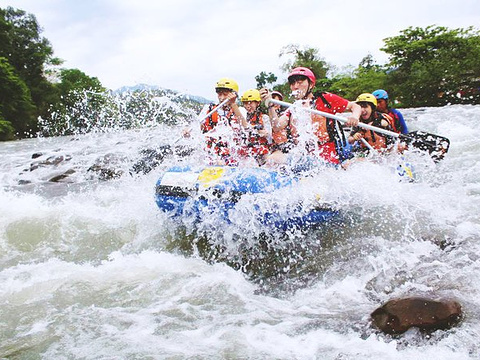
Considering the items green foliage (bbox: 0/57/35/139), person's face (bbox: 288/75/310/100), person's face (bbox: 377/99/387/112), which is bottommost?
person's face (bbox: 377/99/387/112)

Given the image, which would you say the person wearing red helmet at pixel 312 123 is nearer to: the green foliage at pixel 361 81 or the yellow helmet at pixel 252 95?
the yellow helmet at pixel 252 95

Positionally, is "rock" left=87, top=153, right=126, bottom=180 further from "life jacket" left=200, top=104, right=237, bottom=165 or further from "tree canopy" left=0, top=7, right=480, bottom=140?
"tree canopy" left=0, top=7, right=480, bottom=140

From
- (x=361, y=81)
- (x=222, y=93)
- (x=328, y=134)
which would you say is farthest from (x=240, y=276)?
(x=361, y=81)

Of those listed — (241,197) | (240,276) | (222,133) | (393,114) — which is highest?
(222,133)

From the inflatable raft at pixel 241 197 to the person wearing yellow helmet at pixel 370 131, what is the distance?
187 cm

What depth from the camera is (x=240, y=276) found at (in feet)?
14.4

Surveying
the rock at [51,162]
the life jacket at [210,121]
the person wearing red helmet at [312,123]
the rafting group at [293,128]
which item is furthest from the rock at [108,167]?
the person wearing red helmet at [312,123]

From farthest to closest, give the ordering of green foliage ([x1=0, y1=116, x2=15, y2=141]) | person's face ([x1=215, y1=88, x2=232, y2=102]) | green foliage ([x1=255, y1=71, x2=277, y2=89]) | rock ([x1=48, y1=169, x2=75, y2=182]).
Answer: green foliage ([x1=255, y1=71, x2=277, y2=89]), green foliage ([x1=0, y1=116, x2=15, y2=141]), rock ([x1=48, y1=169, x2=75, y2=182]), person's face ([x1=215, y1=88, x2=232, y2=102])

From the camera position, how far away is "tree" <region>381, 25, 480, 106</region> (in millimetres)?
25219

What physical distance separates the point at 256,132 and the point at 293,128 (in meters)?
0.65

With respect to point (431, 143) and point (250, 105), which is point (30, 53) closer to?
point (250, 105)

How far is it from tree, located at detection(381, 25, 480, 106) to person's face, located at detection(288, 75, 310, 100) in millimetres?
21818

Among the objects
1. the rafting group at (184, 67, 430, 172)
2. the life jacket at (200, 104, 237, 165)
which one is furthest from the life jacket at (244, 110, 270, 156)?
the life jacket at (200, 104, 237, 165)

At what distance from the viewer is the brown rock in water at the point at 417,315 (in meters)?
2.91
